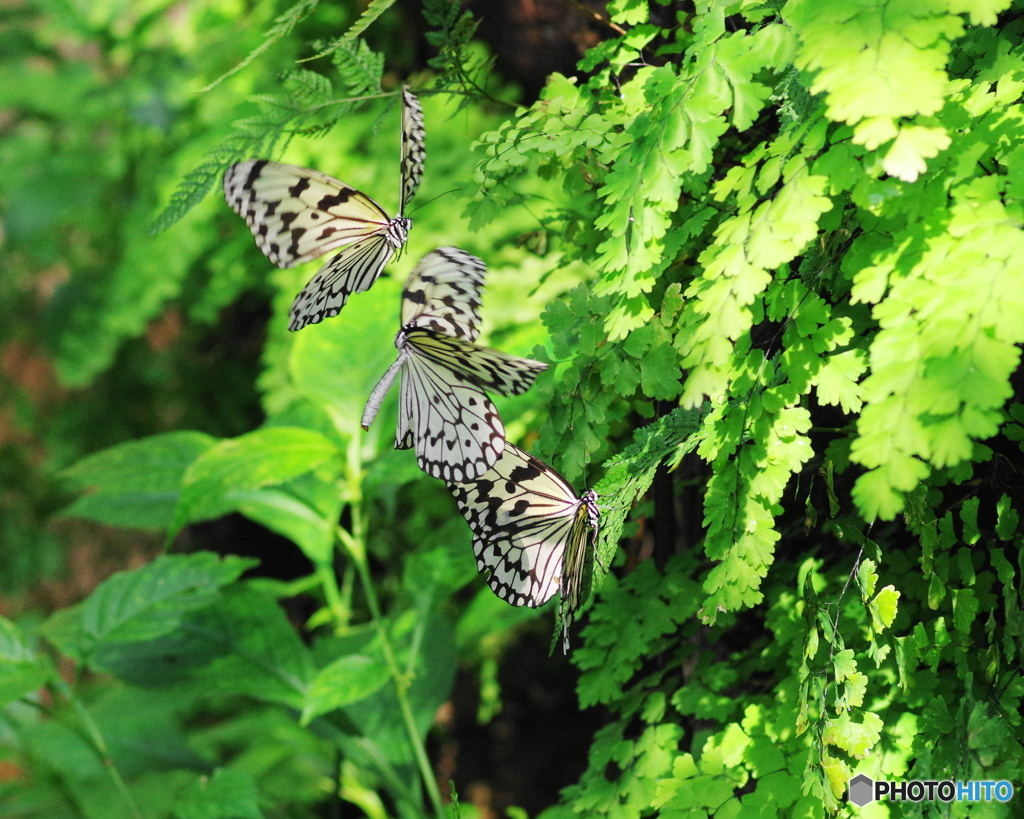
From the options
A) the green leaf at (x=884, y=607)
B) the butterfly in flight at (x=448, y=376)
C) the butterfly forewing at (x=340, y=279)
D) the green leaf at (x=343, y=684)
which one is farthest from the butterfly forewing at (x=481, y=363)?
the green leaf at (x=343, y=684)

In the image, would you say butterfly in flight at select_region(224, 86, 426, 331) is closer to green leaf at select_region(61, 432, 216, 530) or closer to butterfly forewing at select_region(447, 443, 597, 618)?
butterfly forewing at select_region(447, 443, 597, 618)

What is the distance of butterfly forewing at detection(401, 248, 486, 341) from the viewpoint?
912 millimetres

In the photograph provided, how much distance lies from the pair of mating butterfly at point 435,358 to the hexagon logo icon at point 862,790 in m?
0.35

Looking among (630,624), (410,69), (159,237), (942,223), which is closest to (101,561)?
(159,237)

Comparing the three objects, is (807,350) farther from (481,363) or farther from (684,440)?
(481,363)

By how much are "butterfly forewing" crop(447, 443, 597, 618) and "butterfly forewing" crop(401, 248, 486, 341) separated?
0.52 ft

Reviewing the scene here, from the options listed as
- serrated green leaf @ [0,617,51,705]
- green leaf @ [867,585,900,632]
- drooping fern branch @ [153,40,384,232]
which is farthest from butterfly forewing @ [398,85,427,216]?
serrated green leaf @ [0,617,51,705]

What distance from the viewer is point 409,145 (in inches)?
35.0

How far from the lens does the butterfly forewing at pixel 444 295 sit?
0.91 m

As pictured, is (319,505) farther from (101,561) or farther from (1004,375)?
(101,561)

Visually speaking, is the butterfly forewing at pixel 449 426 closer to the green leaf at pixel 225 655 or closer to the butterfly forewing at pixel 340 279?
the butterfly forewing at pixel 340 279

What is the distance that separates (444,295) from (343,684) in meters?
0.72

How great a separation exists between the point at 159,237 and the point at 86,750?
1357 mm

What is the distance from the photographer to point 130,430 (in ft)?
9.91
